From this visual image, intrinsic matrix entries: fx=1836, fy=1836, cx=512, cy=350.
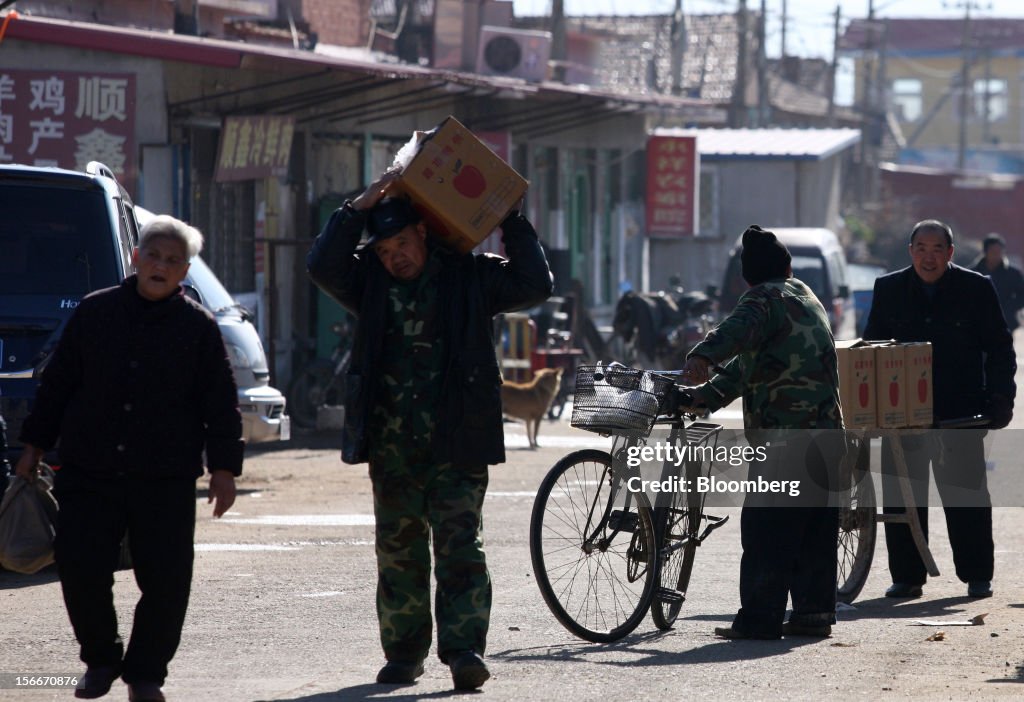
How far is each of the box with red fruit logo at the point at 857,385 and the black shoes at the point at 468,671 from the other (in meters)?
2.80

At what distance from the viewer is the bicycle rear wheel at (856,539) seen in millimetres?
9031

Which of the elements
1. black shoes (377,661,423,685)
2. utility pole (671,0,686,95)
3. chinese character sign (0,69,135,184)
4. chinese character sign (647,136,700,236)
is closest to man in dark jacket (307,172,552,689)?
black shoes (377,661,423,685)

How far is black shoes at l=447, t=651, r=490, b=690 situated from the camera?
6402 mm

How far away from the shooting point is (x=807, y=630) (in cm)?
788

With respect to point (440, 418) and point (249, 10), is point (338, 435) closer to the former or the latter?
point (249, 10)

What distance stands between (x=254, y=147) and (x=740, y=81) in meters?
32.9

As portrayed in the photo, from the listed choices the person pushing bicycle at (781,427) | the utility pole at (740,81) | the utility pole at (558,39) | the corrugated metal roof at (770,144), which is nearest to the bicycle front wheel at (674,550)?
the person pushing bicycle at (781,427)

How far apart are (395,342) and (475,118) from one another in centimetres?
1729

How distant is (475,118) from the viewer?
23672mm

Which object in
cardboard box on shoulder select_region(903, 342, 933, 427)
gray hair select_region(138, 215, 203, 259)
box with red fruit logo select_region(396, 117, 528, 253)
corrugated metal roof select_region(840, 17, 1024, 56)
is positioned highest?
corrugated metal roof select_region(840, 17, 1024, 56)

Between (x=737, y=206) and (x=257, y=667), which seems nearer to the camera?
(x=257, y=667)

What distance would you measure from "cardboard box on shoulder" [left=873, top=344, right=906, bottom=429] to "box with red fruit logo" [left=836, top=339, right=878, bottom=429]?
3 centimetres

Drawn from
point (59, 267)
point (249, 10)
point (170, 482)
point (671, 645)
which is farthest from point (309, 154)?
point (170, 482)

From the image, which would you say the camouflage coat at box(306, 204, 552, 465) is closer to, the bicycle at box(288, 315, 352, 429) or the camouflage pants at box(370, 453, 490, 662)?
the camouflage pants at box(370, 453, 490, 662)
